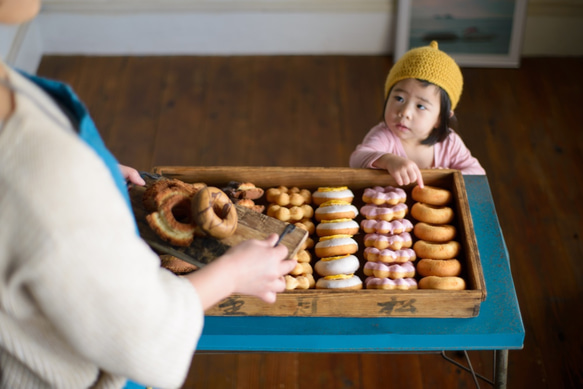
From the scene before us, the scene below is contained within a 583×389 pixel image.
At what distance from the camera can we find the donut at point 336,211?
135 cm

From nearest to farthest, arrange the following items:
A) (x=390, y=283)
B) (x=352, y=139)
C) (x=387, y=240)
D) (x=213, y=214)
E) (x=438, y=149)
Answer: (x=213, y=214)
(x=390, y=283)
(x=387, y=240)
(x=438, y=149)
(x=352, y=139)

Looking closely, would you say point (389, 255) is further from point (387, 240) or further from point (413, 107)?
point (413, 107)

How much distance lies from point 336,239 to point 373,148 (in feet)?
1.50

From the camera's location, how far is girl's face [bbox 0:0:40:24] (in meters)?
0.68

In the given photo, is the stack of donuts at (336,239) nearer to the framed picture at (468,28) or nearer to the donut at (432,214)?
the donut at (432,214)

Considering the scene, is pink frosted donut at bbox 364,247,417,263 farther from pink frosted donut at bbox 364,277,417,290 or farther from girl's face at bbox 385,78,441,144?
girl's face at bbox 385,78,441,144

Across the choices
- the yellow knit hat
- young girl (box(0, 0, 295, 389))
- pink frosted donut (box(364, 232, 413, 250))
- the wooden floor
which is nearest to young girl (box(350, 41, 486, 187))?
the yellow knit hat

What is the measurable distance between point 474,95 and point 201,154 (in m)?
1.25

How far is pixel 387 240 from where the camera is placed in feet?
4.30

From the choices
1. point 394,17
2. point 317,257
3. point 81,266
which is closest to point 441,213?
point 317,257

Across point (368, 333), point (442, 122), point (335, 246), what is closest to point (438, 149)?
point (442, 122)

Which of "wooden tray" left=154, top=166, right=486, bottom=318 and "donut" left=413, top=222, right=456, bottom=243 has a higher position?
"donut" left=413, top=222, right=456, bottom=243

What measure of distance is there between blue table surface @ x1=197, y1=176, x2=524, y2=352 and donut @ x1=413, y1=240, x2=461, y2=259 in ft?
0.40

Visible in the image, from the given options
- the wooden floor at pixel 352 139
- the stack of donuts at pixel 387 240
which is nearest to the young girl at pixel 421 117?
the stack of donuts at pixel 387 240
